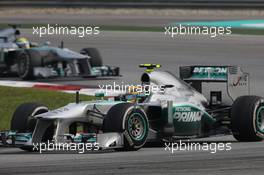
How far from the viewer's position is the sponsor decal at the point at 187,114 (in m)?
13.6

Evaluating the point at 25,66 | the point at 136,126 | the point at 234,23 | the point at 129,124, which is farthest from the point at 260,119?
the point at 234,23

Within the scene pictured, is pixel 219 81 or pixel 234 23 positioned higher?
pixel 234 23

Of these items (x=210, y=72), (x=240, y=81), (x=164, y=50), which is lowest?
(x=240, y=81)

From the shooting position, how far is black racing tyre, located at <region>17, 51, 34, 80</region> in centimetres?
2445

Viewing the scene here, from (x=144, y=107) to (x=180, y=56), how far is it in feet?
52.3

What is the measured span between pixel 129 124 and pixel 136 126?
0.58 feet

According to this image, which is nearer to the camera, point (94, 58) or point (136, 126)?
point (136, 126)

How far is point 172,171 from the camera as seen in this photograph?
1071 cm

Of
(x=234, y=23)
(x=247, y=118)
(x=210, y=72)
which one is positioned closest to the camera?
(x=247, y=118)

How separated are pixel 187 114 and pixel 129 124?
1.23 metres

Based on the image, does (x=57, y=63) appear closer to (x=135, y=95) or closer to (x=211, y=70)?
(x=211, y=70)

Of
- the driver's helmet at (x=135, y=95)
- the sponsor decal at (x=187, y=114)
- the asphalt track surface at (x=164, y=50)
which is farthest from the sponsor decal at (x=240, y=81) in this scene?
the asphalt track surface at (x=164, y=50)

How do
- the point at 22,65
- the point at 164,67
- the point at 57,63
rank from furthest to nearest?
the point at 164,67
the point at 22,65
the point at 57,63

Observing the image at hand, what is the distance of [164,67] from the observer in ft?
87.8
